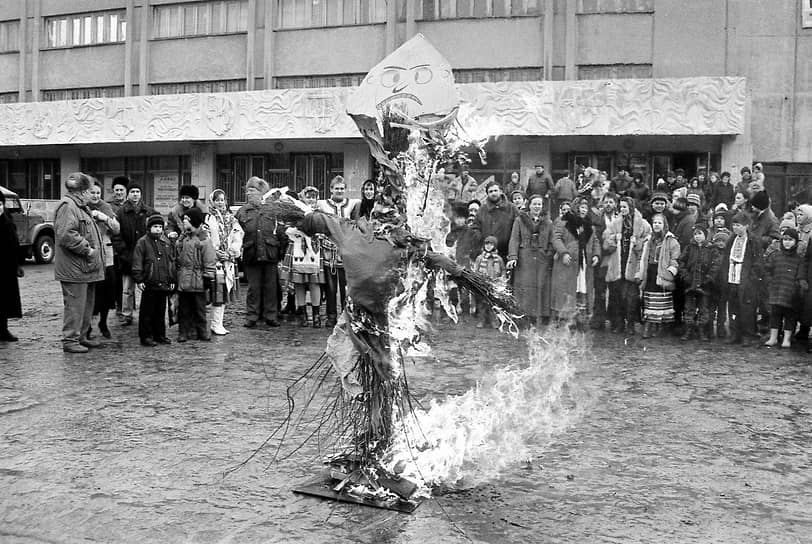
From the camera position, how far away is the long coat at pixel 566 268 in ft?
37.2

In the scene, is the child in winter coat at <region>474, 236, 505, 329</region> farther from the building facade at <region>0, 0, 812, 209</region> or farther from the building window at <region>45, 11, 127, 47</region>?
the building window at <region>45, 11, 127, 47</region>

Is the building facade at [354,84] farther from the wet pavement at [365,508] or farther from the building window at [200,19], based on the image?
the wet pavement at [365,508]

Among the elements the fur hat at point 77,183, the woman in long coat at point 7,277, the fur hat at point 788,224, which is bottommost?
the woman in long coat at point 7,277

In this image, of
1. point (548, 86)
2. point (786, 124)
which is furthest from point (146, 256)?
point (786, 124)

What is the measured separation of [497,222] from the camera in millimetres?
11969

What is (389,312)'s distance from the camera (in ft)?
14.9

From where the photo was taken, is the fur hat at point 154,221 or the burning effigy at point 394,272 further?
the fur hat at point 154,221

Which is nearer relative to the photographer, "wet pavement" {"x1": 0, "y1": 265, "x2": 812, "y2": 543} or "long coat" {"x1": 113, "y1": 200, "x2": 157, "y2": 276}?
"wet pavement" {"x1": 0, "y1": 265, "x2": 812, "y2": 543}

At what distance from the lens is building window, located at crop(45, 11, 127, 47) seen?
32125 millimetres

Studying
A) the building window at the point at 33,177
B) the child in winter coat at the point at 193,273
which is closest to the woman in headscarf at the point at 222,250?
the child in winter coat at the point at 193,273

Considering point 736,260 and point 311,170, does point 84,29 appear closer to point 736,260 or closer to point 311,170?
point 311,170

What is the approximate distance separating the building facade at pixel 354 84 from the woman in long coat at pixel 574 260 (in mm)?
11646

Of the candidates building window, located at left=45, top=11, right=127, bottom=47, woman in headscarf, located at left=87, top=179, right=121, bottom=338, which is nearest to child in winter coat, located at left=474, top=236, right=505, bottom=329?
woman in headscarf, located at left=87, top=179, right=121, bottom=338

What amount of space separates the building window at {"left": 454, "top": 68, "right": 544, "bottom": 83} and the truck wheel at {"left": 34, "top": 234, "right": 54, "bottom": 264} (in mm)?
13461
